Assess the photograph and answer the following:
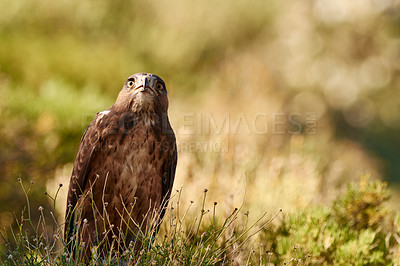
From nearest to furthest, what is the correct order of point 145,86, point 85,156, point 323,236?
point 145,86 → point 85,156 → point 323,236

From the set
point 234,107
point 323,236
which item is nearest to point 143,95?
point 323,236

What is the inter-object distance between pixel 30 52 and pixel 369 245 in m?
7.09

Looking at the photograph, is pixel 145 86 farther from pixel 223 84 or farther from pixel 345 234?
pixel 223 84

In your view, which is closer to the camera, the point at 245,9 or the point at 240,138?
the point at 240,138

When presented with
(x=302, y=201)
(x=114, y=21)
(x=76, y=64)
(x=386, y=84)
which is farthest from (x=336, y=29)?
(x=302, y=201)

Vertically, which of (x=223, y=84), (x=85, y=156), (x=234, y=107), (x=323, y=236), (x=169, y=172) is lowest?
(x=323, y=236)

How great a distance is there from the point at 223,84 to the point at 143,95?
7.33m

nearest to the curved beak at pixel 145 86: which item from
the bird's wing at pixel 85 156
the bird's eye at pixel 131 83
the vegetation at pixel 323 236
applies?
the bird's eye at pixel 131 83

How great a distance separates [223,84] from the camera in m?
10.9

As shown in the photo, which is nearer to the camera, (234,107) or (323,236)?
(323,236)

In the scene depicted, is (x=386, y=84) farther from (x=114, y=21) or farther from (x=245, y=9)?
(x=114, y=21)

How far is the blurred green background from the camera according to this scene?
682 cm

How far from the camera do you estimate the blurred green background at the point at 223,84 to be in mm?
6820

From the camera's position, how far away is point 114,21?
12.3m
